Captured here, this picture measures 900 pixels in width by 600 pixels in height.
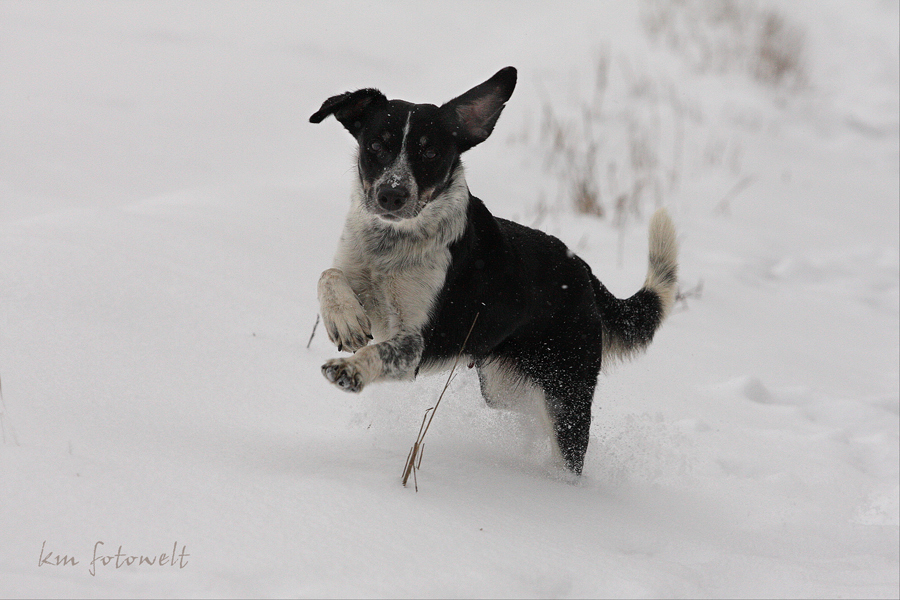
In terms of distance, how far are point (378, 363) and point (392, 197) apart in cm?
60

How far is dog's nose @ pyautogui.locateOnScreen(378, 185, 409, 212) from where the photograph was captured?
2.88m

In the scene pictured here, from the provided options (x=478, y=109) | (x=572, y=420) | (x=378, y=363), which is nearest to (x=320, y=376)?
(x=378, y=363)

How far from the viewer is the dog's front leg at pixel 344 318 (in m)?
2.78

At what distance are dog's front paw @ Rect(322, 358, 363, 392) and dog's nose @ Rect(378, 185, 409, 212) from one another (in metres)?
0.64

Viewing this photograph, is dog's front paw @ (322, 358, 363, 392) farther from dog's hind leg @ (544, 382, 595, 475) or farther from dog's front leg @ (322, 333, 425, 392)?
dog's hind leg @ (544, 382, 595, 475)

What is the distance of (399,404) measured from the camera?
3430 mm

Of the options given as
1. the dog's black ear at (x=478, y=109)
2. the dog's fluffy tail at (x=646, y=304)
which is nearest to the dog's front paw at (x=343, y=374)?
the dog's black ear at (x=478, y=109)

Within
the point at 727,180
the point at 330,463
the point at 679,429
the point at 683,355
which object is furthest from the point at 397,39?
the point at 330,463

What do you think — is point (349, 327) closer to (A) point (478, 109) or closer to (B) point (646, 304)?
(A) point (478, 109)

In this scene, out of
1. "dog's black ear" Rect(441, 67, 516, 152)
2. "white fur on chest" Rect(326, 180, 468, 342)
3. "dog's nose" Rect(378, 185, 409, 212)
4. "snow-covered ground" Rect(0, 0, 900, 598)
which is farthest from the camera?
"dog's black ear" Rect(441, 67, 516, 152)

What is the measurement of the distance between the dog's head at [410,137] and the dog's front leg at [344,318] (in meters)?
0.35

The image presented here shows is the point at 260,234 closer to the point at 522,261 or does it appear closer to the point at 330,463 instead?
the point at 522,261

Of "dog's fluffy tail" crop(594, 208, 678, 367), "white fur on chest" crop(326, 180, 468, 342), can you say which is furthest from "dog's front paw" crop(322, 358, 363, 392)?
"dog's fluffy tail" crop(594, 208, 678, 367)

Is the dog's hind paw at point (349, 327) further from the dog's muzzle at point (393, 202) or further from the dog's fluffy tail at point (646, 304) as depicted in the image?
the dog's fluffy tail at point (646, 304)
